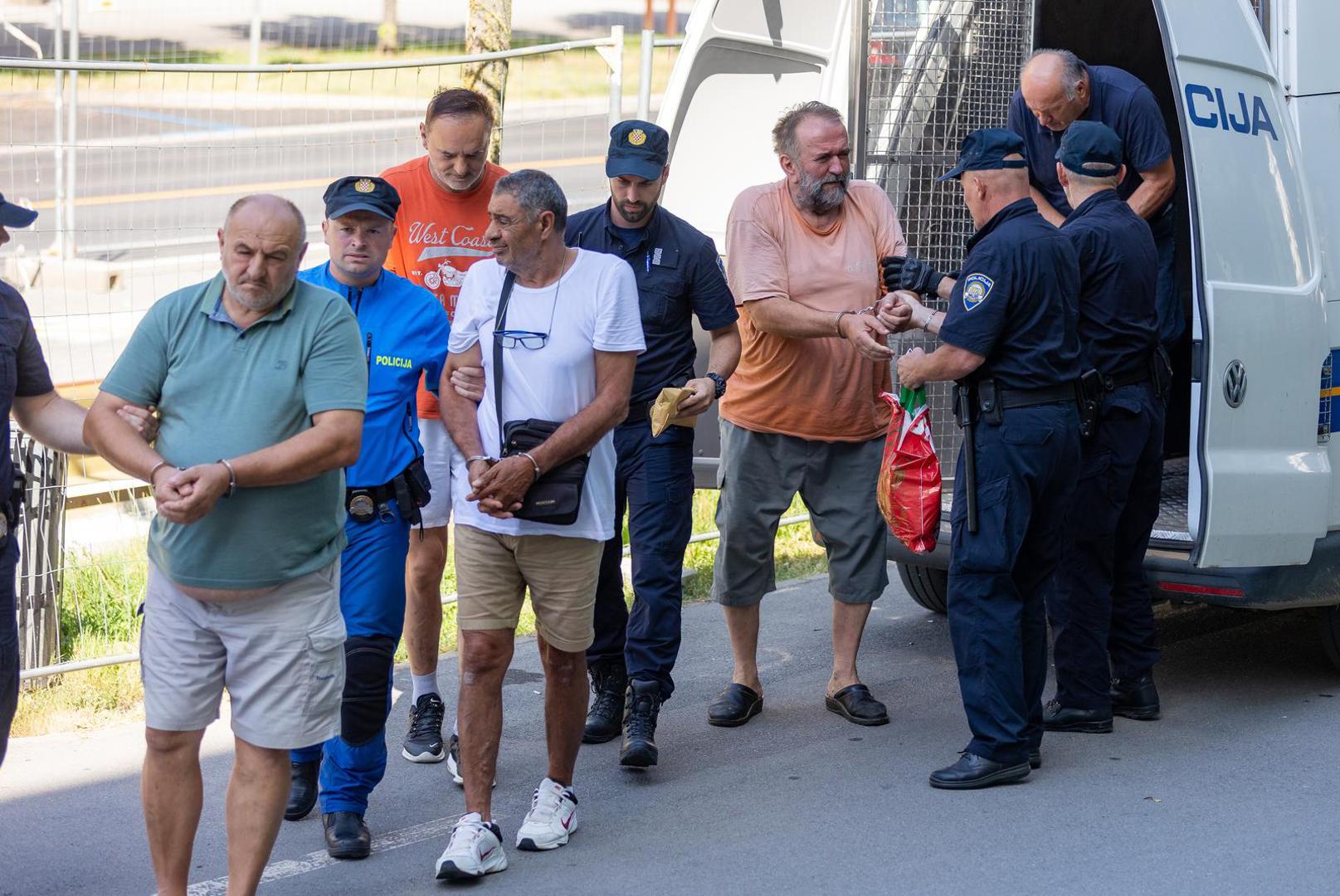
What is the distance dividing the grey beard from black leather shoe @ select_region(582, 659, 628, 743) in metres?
1.70

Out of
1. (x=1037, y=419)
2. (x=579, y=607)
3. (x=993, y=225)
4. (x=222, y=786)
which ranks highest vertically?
(x=993, y=225)

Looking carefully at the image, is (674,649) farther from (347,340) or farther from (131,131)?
(131,131)

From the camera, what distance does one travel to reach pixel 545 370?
420 centimetres

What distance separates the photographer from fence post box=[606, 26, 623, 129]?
7.46 meters

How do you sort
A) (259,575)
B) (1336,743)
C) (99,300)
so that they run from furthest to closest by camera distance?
(99,300) → (1336,743) → (259,575)

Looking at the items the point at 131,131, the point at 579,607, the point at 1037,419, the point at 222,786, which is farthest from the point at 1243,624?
the point at 131,131

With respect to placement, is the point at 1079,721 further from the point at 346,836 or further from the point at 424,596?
the point at 346,836

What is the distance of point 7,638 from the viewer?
11.9 ft

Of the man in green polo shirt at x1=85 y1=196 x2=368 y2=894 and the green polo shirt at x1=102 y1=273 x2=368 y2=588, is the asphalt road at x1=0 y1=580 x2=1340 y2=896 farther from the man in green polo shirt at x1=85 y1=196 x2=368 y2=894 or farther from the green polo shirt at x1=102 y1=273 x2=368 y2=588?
the green polo shirt at x1=102 y1=273 x2=368 y2=588

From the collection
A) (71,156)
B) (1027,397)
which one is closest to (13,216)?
(1027,397)

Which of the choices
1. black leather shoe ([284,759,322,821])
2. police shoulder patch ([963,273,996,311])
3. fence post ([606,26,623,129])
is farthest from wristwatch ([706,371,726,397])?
fence post ([606,26,623,129])

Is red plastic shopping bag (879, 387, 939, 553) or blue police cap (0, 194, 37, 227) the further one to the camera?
red plastic shopping bag (879, 387, 939, 553)

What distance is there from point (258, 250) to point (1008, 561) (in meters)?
2.40

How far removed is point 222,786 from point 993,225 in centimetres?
292
